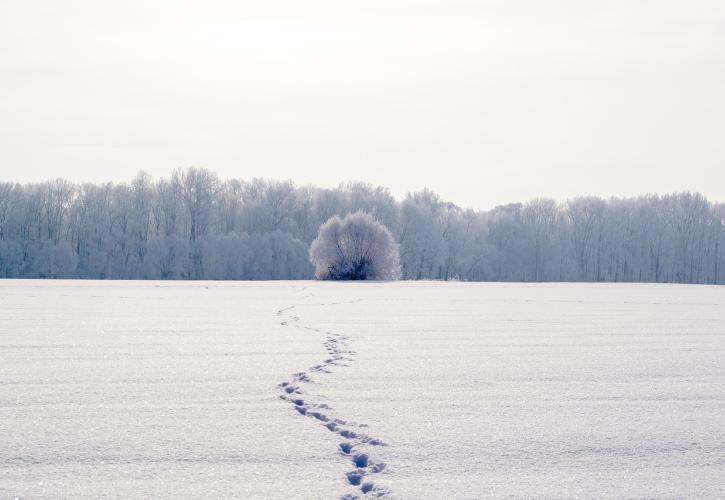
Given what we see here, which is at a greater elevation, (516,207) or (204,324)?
(516,207)

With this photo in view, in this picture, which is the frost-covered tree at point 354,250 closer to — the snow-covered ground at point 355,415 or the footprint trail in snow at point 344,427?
the snow-covered ground at point 355,415

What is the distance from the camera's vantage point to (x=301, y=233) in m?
55.3

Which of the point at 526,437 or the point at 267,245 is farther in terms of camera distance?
the point at 267,245

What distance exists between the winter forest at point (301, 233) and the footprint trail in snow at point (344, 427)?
44661 mm

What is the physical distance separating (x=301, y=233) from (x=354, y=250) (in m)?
26.3

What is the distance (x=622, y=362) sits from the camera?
5328 mm

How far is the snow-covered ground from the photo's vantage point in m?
2.56

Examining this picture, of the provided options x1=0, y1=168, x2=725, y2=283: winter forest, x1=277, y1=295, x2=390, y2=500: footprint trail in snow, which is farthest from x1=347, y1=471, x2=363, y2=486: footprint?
x1=0, y1=168, x2=725, y2=283: winter forest

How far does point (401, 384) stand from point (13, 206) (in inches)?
2122

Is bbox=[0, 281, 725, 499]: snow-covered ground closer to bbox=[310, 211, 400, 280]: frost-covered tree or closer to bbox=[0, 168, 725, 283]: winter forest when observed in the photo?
bbox=[310, 211, 400, 280]: frost-covered tree

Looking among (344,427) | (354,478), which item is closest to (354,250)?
(344,427)

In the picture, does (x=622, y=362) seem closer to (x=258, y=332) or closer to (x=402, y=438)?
(x=402, y=438)

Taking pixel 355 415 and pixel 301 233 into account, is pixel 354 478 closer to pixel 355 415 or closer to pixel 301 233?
pixel 355 415

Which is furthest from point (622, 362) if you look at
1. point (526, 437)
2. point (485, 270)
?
point (485, 270)
